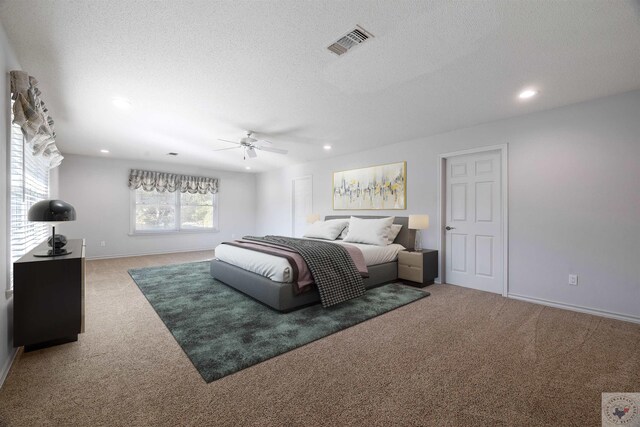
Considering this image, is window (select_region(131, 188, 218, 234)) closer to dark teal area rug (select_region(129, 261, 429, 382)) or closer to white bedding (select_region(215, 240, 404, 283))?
dark teal area rug (select_region(129, 261, 429, 382))

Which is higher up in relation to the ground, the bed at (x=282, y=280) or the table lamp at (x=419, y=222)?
the table lamp at (x=419, y=222)

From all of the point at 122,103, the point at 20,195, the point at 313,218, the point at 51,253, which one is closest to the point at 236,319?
the point at 51,253

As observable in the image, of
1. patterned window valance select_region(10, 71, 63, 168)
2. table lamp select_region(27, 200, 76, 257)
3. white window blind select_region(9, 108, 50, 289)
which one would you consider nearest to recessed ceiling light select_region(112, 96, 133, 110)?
patterned window valance select_region(10, 71, 63, 168)

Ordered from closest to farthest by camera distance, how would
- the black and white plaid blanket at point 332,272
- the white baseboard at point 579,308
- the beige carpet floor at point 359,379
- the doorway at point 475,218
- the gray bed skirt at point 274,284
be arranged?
the beige carpet floor at point 359,379, the white baseboard at point 579,308, the gray bed skirt at point 274,284, the black and white plaid blanket at point 332,272, the doorway at point 475,218

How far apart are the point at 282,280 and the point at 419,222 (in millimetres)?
2374

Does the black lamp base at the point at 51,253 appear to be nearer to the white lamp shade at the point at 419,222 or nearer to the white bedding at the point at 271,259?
the white bedding at the point at 271,259

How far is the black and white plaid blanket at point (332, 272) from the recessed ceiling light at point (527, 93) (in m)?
2.63

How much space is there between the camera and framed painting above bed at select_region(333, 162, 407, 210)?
4.84 meters

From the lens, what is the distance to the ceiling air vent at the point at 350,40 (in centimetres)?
202

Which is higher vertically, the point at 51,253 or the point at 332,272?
the point at 51,253

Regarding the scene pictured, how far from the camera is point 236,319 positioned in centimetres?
277

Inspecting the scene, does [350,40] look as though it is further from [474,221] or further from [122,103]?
[474,221]

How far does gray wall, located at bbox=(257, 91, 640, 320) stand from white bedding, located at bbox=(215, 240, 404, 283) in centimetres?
162

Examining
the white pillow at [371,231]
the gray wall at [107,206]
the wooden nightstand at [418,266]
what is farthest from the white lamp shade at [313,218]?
the gray wall at [107,206]
